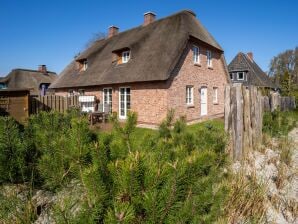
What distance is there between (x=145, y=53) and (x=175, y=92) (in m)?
3.55

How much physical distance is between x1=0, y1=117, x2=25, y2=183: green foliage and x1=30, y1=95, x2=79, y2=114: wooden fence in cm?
1191

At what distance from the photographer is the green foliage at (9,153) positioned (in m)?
2.08

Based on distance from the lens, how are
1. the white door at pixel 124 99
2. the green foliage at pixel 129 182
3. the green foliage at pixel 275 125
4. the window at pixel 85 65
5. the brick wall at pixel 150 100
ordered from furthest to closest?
the window at pixel 85 65 < the white door at pixel 124 99 < the brick wall at pixel 150 100 < the green foliage at pixel 275 125 < the green foliage at pixel 129 182

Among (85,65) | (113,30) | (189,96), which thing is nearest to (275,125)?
(189,96)

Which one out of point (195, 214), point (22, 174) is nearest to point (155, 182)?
point (195, 214)

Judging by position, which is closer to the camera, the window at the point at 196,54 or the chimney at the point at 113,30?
the window at the point at 196,54

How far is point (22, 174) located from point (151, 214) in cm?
137

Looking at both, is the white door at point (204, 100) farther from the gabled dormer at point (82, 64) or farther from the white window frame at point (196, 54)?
the gabled dormer at point (82, 64)

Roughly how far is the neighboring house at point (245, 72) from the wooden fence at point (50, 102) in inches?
927

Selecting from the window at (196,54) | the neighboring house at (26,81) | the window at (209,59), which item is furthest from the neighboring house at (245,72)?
the neighboring house at (26,81)

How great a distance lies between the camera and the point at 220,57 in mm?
19422

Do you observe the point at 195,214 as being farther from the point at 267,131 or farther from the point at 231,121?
the point at 267,131

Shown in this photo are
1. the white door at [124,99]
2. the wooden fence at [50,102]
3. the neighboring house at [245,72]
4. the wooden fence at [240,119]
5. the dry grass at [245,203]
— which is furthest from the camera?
the neighboring house at [245,72]

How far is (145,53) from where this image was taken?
615 inches
